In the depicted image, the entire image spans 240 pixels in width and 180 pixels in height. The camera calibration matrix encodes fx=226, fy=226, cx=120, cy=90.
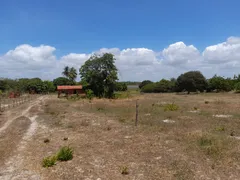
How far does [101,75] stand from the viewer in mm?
42500

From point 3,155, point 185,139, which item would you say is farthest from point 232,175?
point 3,155

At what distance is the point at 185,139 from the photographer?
10.4 meters

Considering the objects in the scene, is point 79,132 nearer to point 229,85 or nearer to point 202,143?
point 202,143

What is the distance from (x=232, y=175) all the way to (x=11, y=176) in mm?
6358

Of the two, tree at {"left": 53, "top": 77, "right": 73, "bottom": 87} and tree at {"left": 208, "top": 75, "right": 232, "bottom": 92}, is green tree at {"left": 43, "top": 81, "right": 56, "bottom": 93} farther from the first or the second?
tree at {"left": 208, "top": 75, "right": 232, "bottom": 92}

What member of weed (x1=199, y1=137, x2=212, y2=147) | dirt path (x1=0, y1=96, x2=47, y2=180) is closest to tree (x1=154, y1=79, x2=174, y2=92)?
dirt path (x1=0, y1=96, x2=47, y2=180)

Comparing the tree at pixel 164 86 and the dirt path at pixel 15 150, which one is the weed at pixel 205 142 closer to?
the dirt path at pixel 15 150

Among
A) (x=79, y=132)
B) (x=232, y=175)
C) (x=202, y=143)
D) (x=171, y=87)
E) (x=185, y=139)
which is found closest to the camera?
(x=232, y=175)

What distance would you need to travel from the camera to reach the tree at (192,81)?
181 feet

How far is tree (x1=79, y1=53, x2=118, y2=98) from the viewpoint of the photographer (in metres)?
42.4

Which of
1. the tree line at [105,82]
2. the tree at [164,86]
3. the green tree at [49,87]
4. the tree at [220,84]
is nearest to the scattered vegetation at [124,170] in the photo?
the tree line at [105,82]

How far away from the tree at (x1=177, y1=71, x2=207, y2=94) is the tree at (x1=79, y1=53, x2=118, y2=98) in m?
21.3

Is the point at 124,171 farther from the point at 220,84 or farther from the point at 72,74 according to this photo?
the point at 72,74

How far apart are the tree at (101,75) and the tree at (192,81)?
21.3 meters
